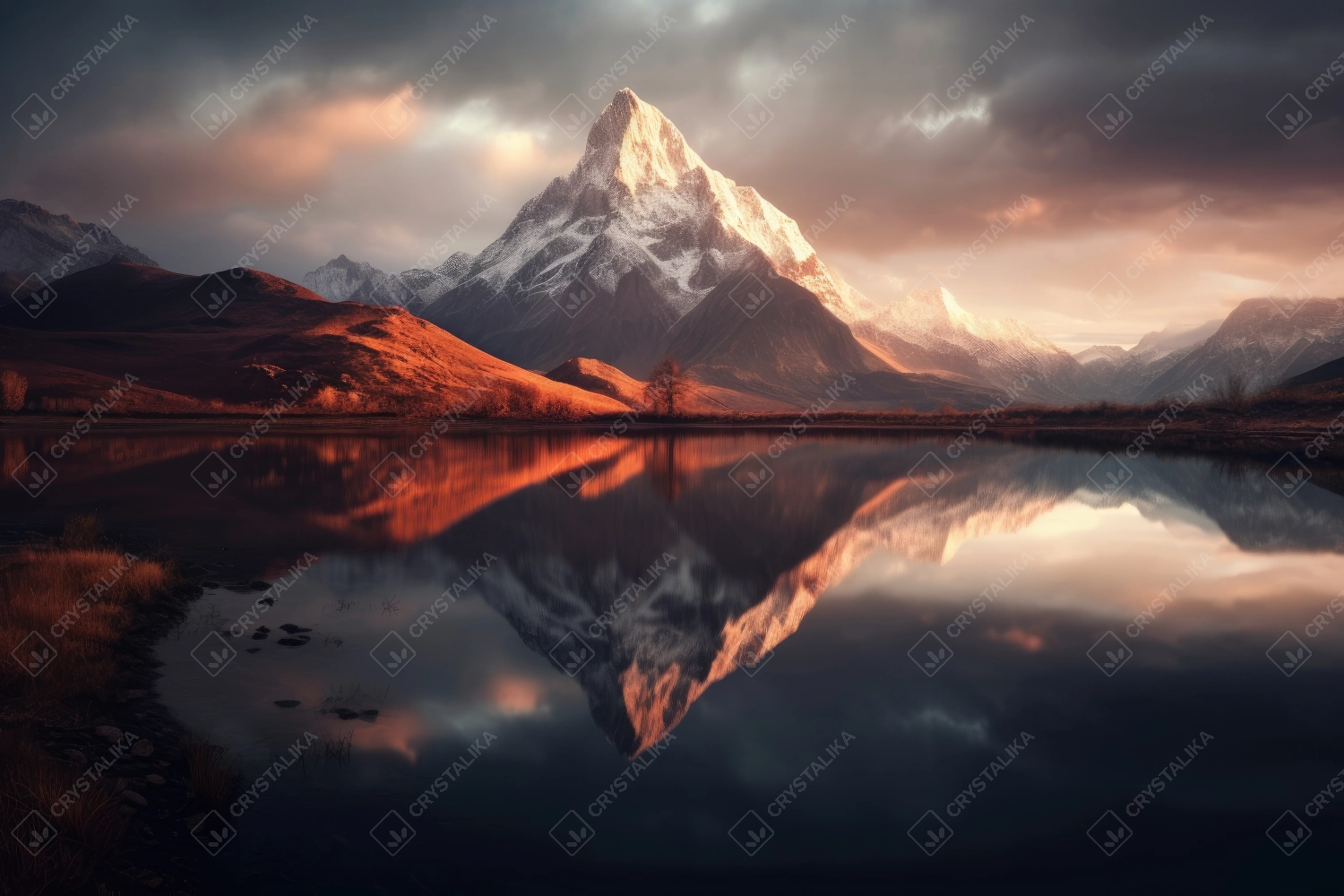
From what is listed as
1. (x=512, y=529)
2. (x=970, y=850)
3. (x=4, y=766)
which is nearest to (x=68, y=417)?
(x=512, y=529)

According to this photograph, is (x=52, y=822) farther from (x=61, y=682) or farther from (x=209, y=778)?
(x=61, y=682)

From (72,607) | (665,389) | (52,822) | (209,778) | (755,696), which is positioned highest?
(665,389)

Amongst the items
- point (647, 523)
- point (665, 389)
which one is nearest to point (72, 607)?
point (647, 523)

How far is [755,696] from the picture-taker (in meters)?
13.3

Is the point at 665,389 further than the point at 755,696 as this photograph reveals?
Yes

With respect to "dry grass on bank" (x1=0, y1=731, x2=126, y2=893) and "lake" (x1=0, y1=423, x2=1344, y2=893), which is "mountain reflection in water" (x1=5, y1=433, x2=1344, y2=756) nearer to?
"lake" (x1=0, y1=423, x2=1344, y2=893)

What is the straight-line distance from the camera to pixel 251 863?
8.12m

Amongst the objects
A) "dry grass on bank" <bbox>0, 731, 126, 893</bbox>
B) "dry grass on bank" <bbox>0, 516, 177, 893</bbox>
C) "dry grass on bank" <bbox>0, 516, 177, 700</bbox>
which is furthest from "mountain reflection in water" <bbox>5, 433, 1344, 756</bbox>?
"dry grass on bank" <bbox>0, 731, 126, 893</bbox>

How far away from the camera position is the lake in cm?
891

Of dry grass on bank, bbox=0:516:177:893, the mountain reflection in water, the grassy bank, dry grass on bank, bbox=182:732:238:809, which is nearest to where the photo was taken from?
dry grass on bank, bbox=0:516:177:893

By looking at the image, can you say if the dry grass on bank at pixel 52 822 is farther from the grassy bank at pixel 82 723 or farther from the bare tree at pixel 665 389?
the bare tree at pixel 665 389

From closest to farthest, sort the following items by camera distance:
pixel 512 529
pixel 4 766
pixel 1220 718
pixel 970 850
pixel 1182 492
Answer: pixel 4 766
pixel 970 850
pixel 1220 718
pixel 512 529
pixel 1182 492

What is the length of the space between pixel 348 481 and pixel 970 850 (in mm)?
42416

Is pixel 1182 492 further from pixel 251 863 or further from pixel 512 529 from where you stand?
pixel 251 863
